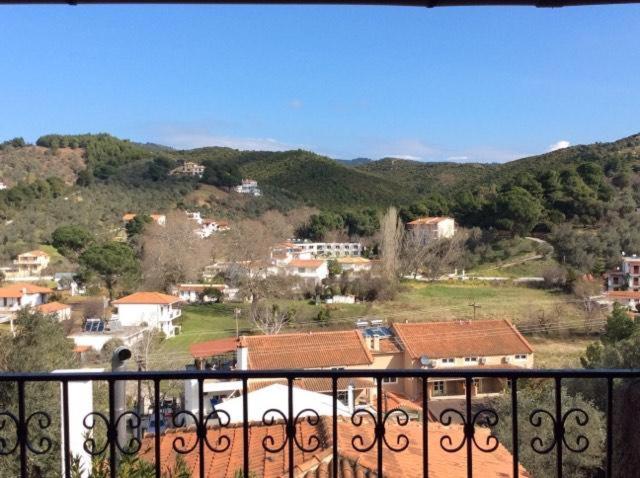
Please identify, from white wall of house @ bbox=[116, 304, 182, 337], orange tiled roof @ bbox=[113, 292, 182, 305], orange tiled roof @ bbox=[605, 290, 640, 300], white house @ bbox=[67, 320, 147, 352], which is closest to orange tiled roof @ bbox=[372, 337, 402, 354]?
white house @ bbox=[67, 320, 147, 352]

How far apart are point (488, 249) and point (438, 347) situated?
1606 cm

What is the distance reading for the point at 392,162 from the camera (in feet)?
185

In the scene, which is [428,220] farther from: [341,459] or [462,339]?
[341,459]

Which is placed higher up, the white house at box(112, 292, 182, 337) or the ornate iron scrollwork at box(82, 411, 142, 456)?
the ornate iron scrollwork at box(82, 411, 142, 456)

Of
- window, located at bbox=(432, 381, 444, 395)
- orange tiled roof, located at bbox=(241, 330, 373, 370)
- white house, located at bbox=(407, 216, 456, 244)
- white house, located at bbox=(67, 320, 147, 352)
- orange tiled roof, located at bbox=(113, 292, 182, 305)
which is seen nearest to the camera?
orange tiled roof, located at bbox=(241, 330, 373, 370)

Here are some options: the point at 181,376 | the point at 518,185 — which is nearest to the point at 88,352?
the point at 181,376

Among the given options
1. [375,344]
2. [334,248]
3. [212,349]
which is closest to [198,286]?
[334,248]

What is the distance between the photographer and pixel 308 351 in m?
13.0

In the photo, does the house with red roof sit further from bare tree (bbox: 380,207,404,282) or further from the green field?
bare tree (bbox: 380,207,404,282)

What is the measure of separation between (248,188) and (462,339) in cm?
3166

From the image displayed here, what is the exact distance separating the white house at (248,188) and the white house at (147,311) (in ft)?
76.0

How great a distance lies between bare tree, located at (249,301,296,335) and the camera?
19938 mm

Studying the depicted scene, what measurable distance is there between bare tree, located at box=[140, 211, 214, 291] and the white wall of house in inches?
205

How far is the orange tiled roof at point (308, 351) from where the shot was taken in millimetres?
12547
